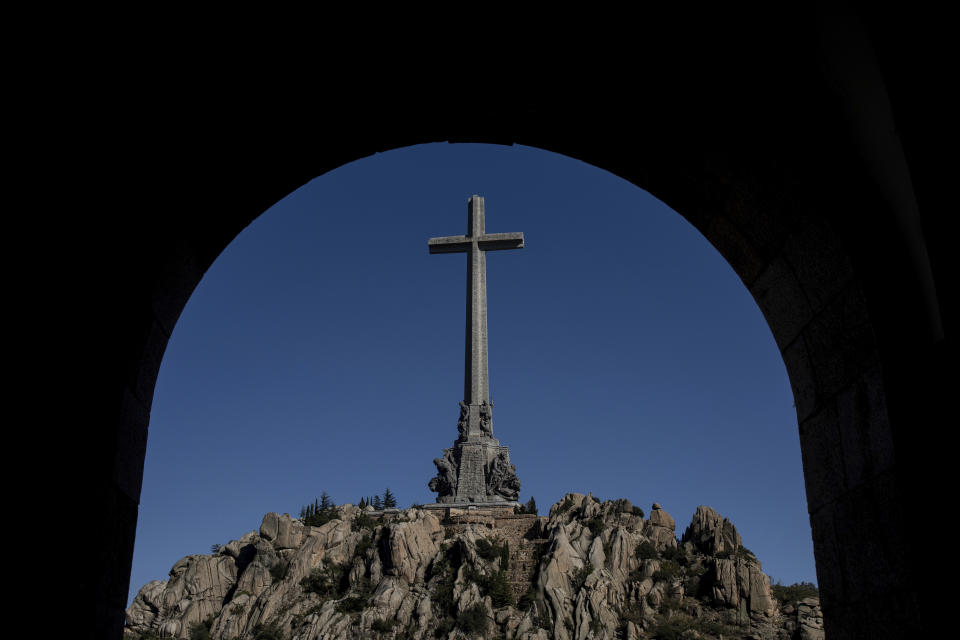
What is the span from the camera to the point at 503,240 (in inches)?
1431

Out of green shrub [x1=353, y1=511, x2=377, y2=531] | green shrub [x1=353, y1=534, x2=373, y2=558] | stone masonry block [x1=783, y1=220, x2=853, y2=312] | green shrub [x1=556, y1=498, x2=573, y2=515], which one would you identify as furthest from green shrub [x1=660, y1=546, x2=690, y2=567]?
stone masonry block [x1=783, y1=220, x2=853, y2=312]

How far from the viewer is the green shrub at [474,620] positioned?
104ft

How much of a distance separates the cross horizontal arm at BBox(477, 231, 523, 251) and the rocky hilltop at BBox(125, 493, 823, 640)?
11577 millimetres

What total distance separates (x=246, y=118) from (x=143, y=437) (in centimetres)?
164

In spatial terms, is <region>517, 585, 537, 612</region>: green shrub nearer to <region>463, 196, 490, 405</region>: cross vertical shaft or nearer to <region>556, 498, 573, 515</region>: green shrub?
<region>556, 498, 573, 515</region>: green shrub

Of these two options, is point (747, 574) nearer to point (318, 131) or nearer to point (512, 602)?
point (512, 602)

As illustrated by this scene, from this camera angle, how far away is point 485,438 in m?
36.5

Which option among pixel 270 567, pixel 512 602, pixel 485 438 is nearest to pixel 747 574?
pixel 512 602

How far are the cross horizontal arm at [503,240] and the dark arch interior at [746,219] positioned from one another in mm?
31706

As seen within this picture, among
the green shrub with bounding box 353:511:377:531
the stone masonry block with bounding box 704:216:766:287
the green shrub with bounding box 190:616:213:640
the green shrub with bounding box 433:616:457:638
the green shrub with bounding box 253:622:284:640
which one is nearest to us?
the stone masonry block with bounding box 704:216:766:287

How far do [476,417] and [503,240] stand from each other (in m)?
7.67

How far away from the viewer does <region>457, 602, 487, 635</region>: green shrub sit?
104ft

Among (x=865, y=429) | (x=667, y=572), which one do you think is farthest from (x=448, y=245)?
(x=865, y=429)

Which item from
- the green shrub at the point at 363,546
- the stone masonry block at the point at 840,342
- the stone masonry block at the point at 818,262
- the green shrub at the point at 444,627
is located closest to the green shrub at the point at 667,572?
the green shrub at the point at 444,627
